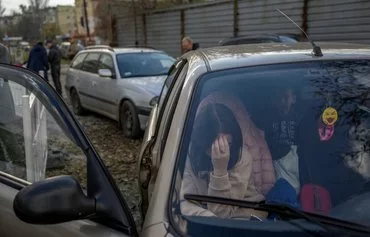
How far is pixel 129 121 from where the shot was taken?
736 centimetres

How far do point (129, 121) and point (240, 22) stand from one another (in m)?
9.48

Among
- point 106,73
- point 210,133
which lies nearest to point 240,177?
point 210,133

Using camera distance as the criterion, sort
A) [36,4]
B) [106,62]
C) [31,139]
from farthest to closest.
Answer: [36,4] → [106,62] → [31,139]

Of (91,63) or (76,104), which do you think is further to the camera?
(76,104)

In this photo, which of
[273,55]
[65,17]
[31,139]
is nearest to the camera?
[273,55]

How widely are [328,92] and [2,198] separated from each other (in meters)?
1.55

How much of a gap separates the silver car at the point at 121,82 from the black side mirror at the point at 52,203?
546 cm

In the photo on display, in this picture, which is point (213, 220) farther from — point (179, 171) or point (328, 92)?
point (328, 92)

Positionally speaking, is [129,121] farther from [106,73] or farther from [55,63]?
[55,63]

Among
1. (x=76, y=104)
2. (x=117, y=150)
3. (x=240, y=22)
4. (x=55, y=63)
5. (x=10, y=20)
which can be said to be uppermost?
(x=10, y=20)

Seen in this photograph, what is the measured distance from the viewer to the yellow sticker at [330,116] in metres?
1.88

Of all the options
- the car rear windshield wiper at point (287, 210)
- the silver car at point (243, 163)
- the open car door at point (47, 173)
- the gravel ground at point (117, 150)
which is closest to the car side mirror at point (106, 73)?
the gravel ground at point (117, 150)

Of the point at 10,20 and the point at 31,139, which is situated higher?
A: the point at 10,20

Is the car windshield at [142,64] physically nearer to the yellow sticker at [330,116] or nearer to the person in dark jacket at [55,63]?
the person in dark jacket at [55,63]
